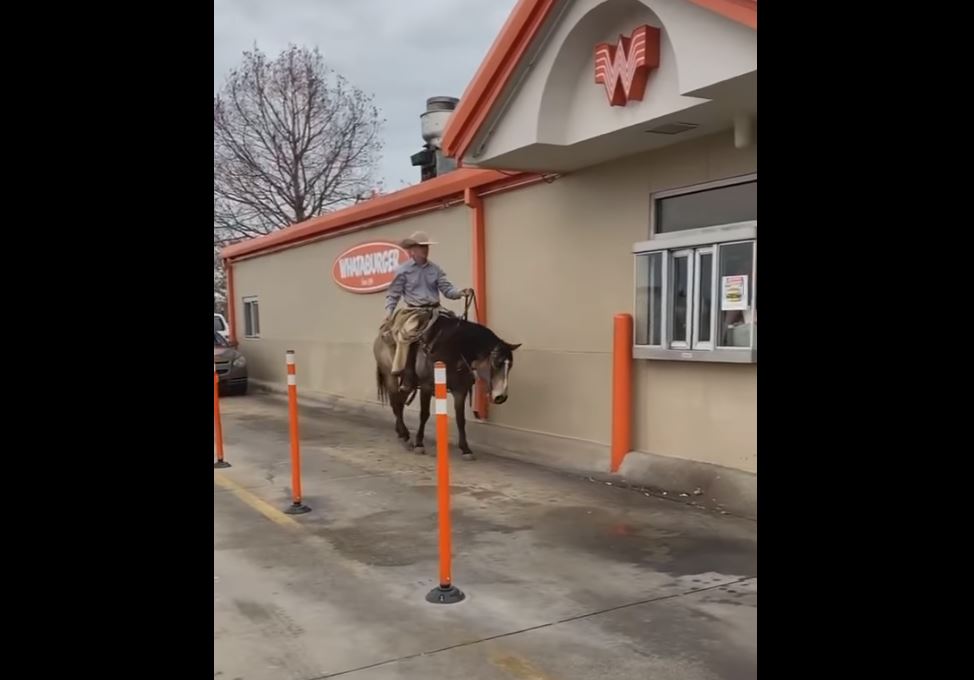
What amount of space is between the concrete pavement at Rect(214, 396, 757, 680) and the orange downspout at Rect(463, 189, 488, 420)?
1925 mm

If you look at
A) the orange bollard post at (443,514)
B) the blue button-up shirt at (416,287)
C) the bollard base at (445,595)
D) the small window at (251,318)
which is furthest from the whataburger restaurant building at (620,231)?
the small window at (251,318)

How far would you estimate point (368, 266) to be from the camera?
41.3 feet

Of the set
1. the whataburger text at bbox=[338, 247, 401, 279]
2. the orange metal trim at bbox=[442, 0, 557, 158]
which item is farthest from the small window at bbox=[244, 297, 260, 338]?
the orange metal trim at bbox=[442, 0, 557, 158]

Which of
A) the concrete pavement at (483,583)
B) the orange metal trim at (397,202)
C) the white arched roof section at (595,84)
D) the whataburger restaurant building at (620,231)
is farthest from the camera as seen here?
the orange metal trim at (397,202)

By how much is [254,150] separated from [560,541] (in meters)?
26.2

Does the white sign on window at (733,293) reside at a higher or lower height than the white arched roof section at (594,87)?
lower

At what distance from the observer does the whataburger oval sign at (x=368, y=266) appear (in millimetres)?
11922

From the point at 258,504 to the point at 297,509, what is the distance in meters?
0.49

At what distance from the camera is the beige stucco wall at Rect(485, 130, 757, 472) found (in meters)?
6.70

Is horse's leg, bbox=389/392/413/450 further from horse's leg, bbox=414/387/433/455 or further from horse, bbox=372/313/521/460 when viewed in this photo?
horse, bbox=372/313/521/460

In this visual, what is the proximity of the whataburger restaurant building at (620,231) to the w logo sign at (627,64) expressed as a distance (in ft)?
0.05

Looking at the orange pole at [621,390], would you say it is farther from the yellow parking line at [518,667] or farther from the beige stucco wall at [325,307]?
the yellow parking line at [518,667]

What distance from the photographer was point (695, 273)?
6.83 meters
